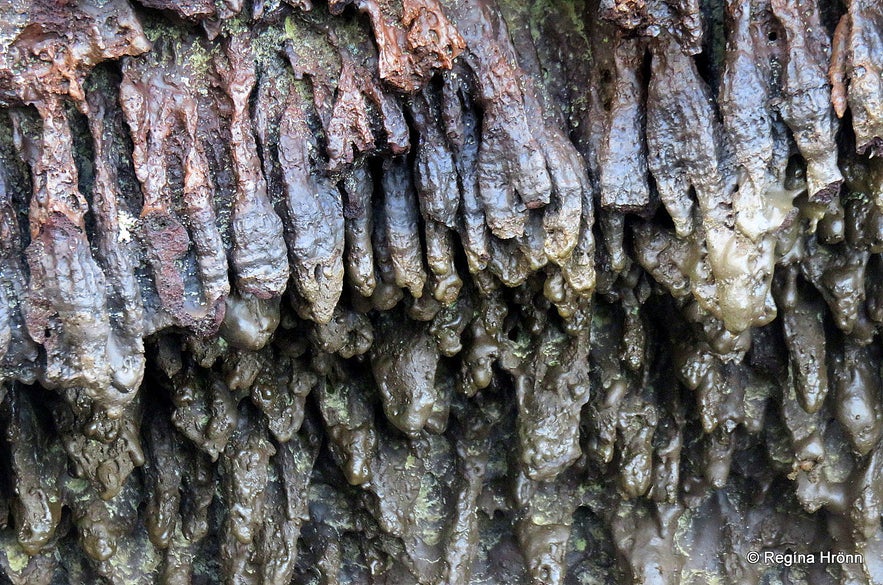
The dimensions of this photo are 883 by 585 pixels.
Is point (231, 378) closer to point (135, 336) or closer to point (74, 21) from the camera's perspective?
point (135, 336)

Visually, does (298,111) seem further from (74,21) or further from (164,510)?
(164,510)

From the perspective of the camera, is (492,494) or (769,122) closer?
(769,122)

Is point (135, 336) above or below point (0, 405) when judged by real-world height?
above

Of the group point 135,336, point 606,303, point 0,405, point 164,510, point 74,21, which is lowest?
point 164,510

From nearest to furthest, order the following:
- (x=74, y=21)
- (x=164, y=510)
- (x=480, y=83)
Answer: (x=74, y=21) → (x=480, y=83) → (x=164, y=510)

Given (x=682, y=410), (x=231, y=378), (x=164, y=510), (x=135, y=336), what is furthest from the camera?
(x=682, y=410)

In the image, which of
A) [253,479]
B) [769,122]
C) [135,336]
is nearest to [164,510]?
[253,479]
